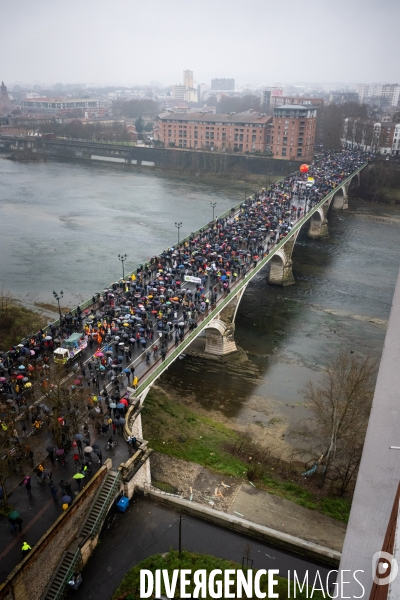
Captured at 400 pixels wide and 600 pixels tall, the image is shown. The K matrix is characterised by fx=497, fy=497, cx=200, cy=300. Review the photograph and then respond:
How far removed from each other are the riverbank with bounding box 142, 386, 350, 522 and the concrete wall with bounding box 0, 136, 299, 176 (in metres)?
77.5

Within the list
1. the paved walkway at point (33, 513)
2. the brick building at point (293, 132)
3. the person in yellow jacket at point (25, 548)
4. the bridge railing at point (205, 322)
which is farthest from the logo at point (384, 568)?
the brick building at point (293, 132)

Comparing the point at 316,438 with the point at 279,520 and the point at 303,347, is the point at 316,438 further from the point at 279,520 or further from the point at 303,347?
the point at 303,347

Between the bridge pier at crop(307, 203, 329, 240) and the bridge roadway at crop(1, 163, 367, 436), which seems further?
the bridge pier at crop(307, 203, 329, 240)

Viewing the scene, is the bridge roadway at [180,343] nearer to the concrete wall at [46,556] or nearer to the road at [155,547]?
the road at [155,547]

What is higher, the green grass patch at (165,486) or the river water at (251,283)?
the green grass patch at (165,486)

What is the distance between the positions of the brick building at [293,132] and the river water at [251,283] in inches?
639

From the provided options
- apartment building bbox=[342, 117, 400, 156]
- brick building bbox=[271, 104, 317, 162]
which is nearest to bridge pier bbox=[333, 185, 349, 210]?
brick building bbox=[271, 104, 317, 162]

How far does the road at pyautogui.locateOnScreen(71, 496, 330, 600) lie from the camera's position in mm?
17203

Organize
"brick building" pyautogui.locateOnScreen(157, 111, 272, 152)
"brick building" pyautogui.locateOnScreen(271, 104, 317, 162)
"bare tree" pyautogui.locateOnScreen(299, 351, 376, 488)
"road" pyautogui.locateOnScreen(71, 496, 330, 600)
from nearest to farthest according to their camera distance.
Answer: "road" pyautogui.locateOnScreen(71, 496, 330, 600)
"bare tree" pyautogui.locateOnScreen(299, 351, 376, 488)
"brick building" pyautogui.locateOnScreen(271, 104, 317, 162)
"brick building" pyautogui.locateOnScreen(157, 111, 272, 152)

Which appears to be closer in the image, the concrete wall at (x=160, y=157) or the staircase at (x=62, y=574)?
the staircase at (x=62, y=574)

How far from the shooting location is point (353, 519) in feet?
26.3

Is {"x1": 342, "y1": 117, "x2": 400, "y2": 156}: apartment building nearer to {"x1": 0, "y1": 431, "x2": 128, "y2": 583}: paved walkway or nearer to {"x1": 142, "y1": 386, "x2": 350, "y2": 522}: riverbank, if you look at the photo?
{"x1": 142, "y1": 386, "x2": 350, "y2": 522}: riverbank

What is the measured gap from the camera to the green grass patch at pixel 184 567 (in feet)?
54.9

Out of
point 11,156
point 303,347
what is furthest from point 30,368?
point 11,156
